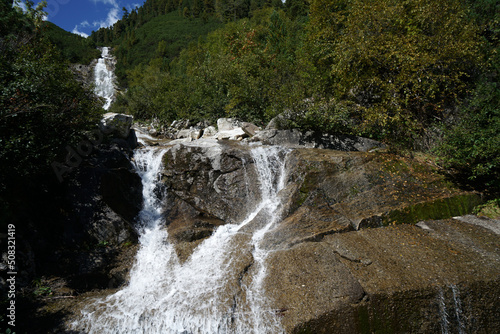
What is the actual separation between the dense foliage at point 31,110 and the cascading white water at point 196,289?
3.79m

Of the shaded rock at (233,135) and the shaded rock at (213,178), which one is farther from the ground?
the shaded rock at (233,135)

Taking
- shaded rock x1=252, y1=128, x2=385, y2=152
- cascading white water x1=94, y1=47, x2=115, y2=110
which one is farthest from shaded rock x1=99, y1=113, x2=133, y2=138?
cascading white water x1=94, y1=47, x2=115, y2=110

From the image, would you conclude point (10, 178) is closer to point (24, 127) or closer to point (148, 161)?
point (24, 127)

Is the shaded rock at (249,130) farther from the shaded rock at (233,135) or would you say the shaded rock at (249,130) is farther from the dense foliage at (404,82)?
the dense foliage at (404,82)

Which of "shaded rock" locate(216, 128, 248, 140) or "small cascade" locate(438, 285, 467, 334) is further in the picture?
"shaded rock" locate(216, 128, 248, 140)

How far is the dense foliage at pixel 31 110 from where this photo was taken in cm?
587

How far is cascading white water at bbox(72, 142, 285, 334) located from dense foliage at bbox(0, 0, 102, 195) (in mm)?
3785

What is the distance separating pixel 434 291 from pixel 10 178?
10.6 meters

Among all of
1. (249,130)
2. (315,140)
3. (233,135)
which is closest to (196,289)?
(315,140)

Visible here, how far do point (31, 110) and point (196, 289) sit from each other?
20.9 feet

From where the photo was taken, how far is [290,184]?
9164 millimetres

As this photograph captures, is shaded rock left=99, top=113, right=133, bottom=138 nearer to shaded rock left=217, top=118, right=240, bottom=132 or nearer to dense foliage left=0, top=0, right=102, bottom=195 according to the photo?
dense foliage left=0, top=0, right=102, bottom=195

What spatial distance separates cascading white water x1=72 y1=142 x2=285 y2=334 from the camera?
519cm

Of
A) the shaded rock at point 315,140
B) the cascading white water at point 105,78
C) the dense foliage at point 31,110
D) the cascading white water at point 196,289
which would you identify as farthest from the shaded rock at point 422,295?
the cascading white water at point 105,78
